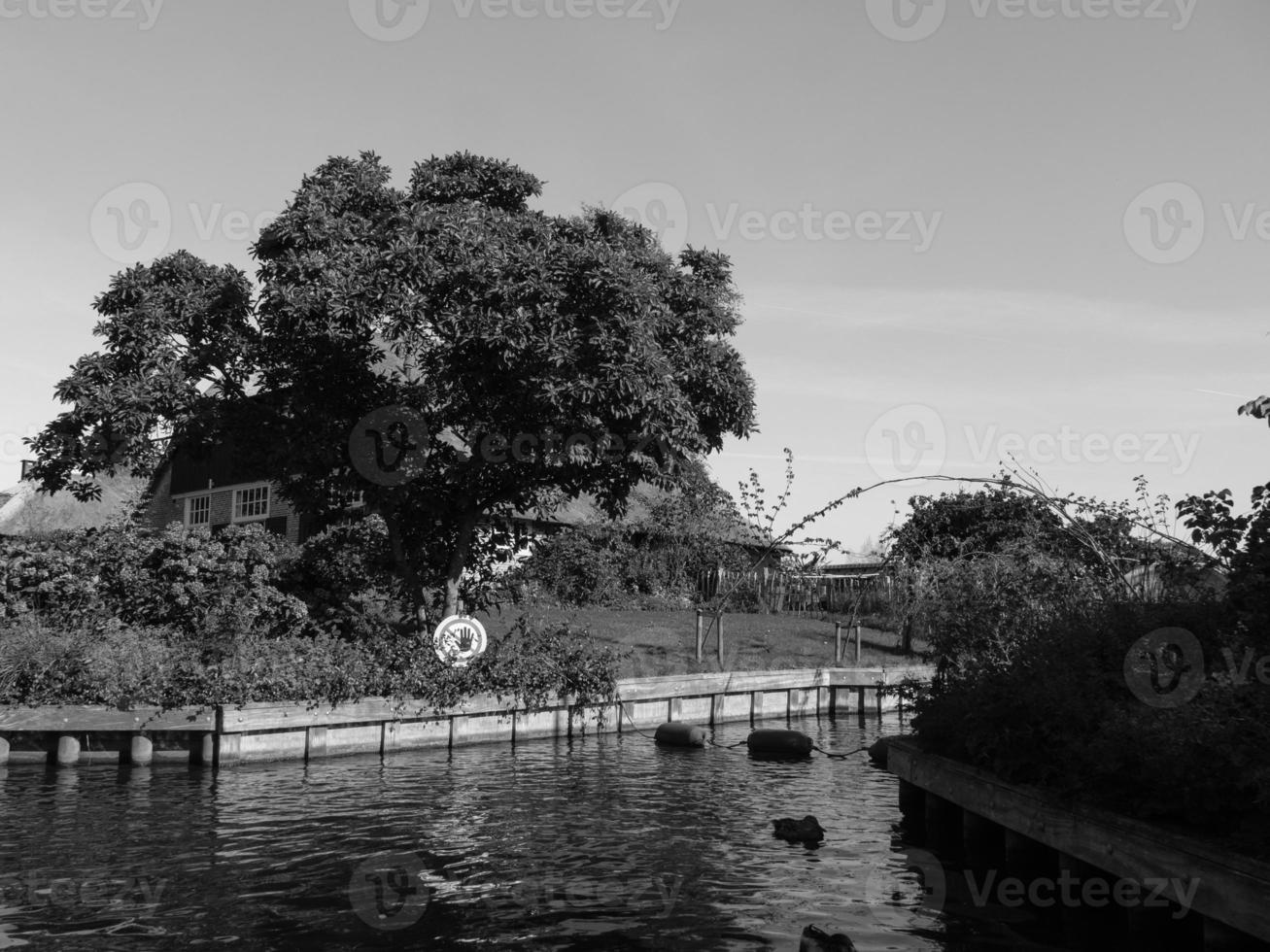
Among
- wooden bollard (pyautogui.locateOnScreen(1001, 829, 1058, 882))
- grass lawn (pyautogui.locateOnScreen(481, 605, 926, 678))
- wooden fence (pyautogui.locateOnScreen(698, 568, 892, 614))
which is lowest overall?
wooden bollard (pyautogui.locateOnScreen(1001, 829, 1058, 882))

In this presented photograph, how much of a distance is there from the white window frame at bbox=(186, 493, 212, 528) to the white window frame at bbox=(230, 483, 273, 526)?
76.6 inches

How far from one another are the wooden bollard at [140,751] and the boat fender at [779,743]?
10.2 m

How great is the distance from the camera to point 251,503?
127ft

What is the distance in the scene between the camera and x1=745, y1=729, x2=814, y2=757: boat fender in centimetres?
2039

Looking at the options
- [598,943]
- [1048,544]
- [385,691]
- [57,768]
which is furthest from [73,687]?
[1048,544]

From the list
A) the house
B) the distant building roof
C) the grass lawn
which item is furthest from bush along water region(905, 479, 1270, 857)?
the distant building roof

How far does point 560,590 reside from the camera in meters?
34.3

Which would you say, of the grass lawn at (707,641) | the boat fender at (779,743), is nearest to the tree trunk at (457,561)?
the grass lawn at (707,641)

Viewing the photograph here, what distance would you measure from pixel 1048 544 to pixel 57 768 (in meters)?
20.7

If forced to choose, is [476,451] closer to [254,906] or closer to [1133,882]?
[254,906]

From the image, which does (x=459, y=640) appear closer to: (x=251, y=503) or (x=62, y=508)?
(x=251, y=503)

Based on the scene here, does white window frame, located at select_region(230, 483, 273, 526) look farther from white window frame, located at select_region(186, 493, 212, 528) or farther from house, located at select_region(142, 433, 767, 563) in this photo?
white window frame, located at select_region(186, 493, 212, 528)

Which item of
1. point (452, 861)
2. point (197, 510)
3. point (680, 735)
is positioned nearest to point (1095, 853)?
point (452, 861)

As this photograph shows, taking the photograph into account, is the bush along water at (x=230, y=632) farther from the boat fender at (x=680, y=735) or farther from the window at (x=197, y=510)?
the window at (x=197, y=510)
